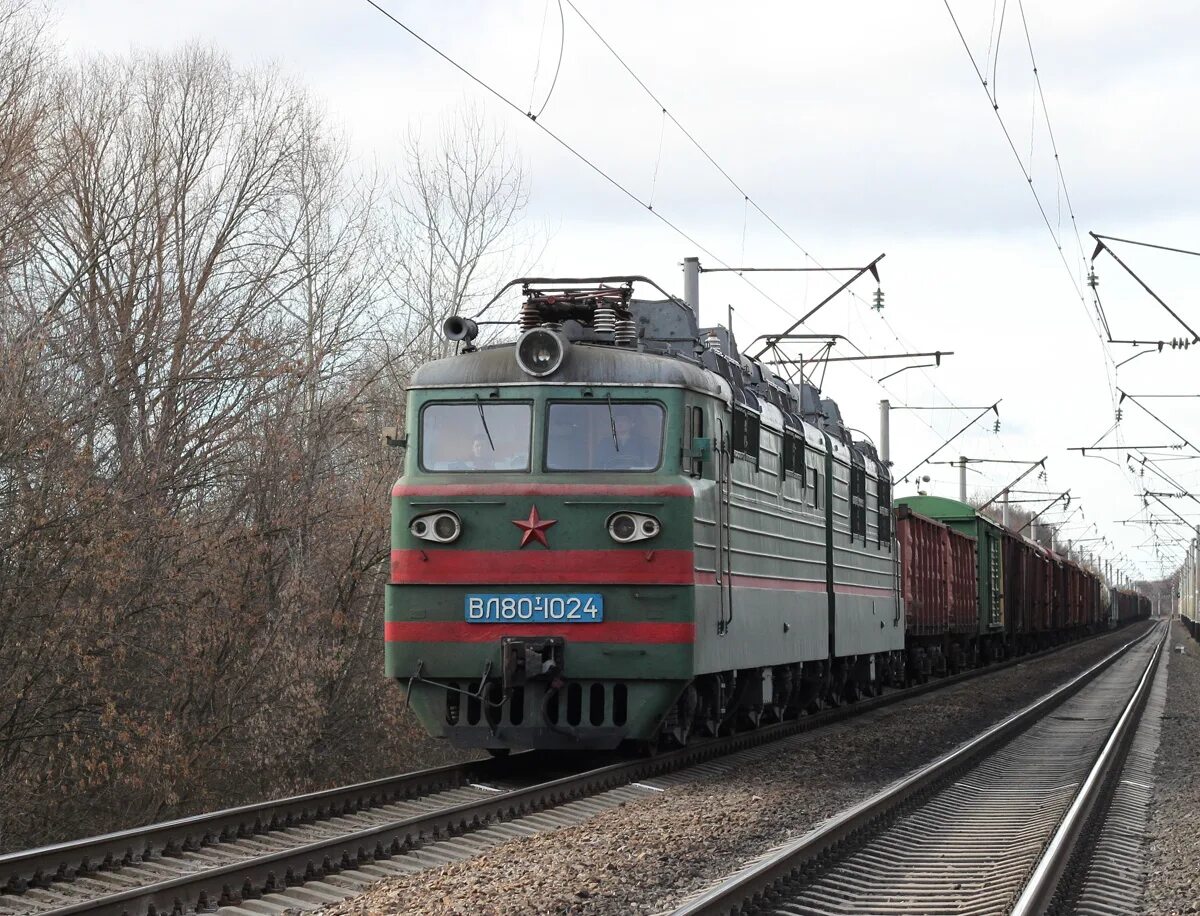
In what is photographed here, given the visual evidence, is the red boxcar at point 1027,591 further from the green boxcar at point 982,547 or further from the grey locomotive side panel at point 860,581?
the grey locomotive side panel at point 860,581

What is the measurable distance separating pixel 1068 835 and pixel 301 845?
4167mm

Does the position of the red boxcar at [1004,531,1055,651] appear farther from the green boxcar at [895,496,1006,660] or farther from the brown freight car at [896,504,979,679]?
the brown freight car at [896,504,979,679]

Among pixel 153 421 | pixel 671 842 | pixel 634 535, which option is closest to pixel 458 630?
pixel 634 535

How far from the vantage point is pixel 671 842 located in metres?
8.50

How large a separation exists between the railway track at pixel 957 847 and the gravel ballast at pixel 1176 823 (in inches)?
10.9

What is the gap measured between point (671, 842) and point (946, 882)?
158cm

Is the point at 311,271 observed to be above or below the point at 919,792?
above

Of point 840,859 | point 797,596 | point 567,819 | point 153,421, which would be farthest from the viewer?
point 153,421

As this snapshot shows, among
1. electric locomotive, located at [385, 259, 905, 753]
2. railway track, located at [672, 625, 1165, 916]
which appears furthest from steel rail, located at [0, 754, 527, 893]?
railway track, located at [672, 625, 1165, 916]

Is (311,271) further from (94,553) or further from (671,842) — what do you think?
(671,842)

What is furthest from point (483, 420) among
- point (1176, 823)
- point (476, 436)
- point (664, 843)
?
point (1176, 823)

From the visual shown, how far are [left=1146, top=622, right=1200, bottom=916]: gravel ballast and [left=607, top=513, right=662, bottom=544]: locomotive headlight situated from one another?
152 inches

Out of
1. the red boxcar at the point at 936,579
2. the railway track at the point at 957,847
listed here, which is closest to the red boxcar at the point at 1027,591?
the red boxcar at the point at 936,579

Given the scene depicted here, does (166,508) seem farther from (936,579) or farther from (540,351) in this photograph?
(936,579)
